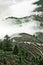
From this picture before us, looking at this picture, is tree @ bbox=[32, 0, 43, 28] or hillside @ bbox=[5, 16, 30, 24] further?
hillside @ bbox=[5, 16, 30, 24]

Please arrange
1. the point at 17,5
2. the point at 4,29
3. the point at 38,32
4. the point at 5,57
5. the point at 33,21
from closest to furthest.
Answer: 1. the point at 5,57
2. the point at 38,32
3. the point at 4,29
4. the point at 33,21
5. the point at 17,5

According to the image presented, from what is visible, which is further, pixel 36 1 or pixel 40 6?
pixel 36 1

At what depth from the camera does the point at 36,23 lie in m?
127

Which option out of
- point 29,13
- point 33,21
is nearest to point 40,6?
point 29,13

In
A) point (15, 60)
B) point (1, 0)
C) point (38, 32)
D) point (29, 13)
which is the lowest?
point (15, 60)

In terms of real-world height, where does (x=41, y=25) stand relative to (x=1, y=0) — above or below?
below

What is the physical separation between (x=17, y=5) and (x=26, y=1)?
7.90m

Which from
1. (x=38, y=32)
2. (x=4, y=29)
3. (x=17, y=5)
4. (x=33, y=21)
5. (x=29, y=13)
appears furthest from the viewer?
(x=17, y=5)

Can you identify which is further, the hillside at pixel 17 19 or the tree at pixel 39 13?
the hillside at pixel 17 19

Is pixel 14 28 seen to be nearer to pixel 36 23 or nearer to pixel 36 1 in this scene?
pixel 36 23

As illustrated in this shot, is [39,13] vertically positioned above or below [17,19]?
above

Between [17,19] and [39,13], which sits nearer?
[17,19]

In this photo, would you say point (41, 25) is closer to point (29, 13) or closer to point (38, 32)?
point (38, 32)

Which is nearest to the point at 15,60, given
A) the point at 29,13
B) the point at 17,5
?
the point at 29,13
